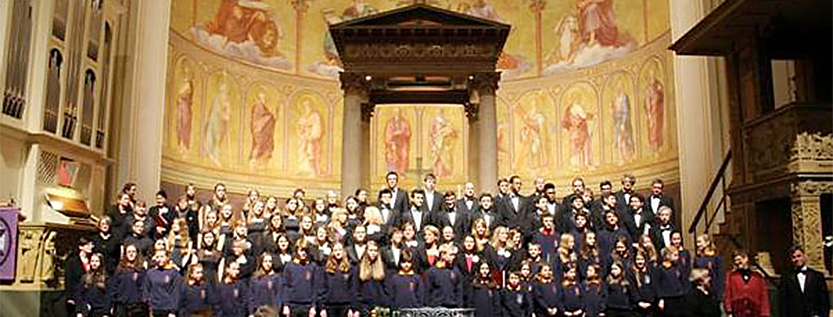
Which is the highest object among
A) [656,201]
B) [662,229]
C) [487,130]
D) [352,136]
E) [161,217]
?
[487,130]

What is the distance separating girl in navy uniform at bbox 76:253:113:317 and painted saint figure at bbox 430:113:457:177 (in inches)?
478

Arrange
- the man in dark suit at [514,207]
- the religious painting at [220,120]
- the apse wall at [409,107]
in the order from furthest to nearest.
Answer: the religious painting at [220,120] < the apse wall at [409,107] < the man in dark suit at [514,207]

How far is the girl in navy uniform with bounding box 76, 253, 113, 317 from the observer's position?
895 cm

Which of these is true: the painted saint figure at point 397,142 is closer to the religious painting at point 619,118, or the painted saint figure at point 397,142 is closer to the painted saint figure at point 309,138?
the painted saint figure at point 309,138

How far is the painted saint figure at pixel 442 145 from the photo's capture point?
66.9 feet

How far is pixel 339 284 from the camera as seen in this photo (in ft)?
30.2

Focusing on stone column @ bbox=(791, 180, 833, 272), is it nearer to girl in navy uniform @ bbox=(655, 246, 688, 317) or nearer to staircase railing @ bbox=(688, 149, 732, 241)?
girl in navy uniform @ bbox=(655, 246, 688, 317)

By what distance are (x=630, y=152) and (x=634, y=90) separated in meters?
1.40

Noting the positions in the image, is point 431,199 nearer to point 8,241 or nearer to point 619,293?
point 619,293

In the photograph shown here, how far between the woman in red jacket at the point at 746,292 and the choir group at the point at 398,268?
14 millimetres

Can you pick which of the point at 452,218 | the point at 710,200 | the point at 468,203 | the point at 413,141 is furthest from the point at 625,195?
the point at 413,141

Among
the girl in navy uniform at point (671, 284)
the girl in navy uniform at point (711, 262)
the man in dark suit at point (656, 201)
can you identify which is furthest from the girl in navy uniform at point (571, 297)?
the man in dark suit at point (656, 201)

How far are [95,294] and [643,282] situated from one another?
6457mm

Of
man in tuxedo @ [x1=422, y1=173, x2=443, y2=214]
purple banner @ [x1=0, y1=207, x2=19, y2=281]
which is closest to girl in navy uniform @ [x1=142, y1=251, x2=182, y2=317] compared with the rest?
purple banner @ [x1=0, y1=207, x2=19, y2=281]
